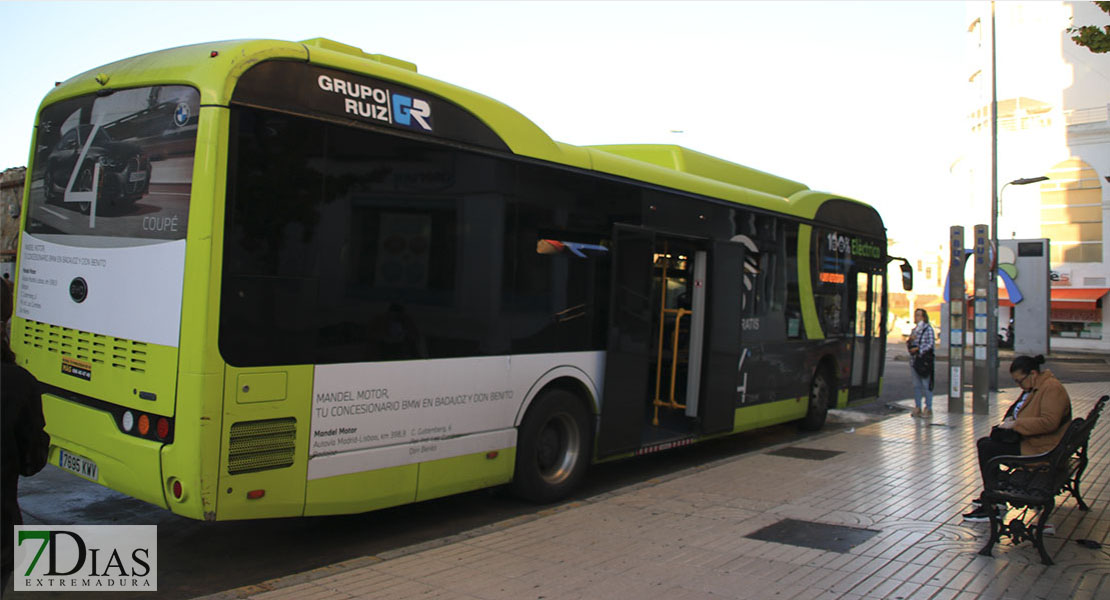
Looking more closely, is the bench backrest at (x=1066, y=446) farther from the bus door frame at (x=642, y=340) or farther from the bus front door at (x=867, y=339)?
the bus front door at (x=867, y=339)

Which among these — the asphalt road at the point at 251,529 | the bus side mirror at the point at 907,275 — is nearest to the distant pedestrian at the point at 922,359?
the bus side mirror at the point at 907,275

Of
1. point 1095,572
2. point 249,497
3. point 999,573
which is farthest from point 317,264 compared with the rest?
point 1095,572

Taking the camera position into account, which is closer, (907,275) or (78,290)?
(78,290)

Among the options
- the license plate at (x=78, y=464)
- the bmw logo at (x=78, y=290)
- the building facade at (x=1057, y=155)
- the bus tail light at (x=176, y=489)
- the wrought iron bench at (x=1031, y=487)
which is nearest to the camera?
the bus tail light at (x=176, y=489)

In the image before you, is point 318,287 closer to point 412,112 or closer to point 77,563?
Answer: point 412,112

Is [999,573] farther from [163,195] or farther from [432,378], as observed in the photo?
[163,195]

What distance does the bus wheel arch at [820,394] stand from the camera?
40.1ft

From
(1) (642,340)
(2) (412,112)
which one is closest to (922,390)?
(1) (642,340)

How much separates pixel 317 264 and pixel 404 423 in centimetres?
134

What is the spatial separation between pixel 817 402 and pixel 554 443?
20.1 ft

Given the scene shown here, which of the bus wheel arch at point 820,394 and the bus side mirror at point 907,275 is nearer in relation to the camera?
the bus wheel arch at point 820,394

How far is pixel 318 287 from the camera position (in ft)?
17.9

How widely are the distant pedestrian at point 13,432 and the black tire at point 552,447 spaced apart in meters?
3.81

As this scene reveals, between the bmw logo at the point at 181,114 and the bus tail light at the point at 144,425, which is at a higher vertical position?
the bmw logo at the point at 181,114
